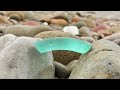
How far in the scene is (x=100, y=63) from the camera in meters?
2.13

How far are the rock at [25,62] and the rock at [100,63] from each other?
0.71 ft

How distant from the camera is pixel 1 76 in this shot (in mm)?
2145

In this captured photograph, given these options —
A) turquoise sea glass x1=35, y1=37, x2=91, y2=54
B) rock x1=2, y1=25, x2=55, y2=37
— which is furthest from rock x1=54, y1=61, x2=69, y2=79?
rock x1=2, y1=25, x2=55, y2=37

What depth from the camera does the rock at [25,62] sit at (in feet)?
7.23

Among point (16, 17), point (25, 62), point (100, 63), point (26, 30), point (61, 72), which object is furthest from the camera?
point (16, 17)

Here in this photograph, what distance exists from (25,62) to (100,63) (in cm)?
52

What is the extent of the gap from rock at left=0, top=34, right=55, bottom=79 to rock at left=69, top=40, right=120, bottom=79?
215mm

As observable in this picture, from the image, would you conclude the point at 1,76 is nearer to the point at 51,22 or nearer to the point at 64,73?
the point at 64,73

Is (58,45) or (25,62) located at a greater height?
(58,45)

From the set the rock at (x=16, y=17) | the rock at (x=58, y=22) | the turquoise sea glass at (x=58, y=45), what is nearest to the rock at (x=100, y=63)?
the turquoise sea glass at (x=58, y=45)

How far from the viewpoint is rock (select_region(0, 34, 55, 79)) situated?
7.23ft

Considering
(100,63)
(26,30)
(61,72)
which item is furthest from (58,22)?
(100,63)

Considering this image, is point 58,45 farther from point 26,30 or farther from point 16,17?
point 16,17
